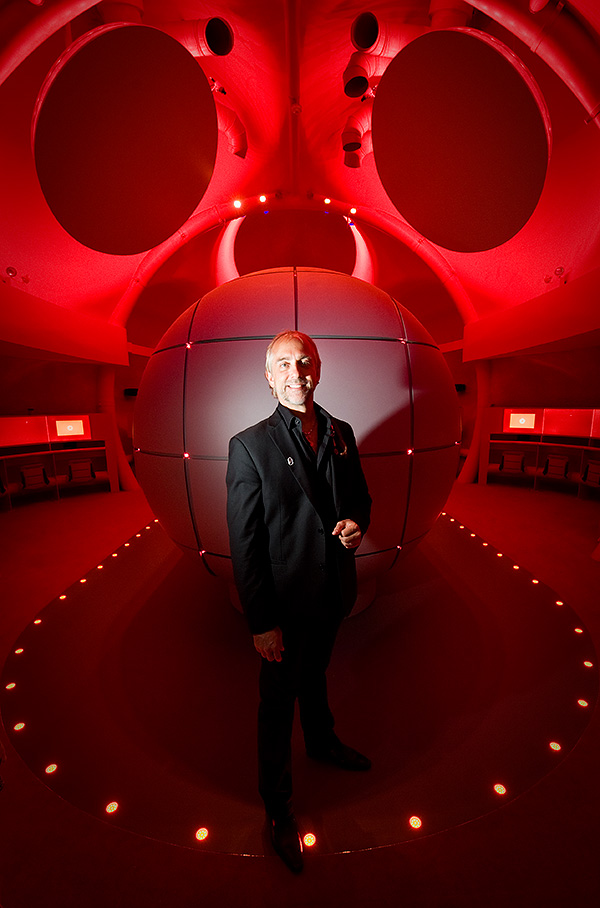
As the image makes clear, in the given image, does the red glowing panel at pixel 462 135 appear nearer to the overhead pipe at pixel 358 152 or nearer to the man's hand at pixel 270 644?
the overhead pipe at pixel 358 152

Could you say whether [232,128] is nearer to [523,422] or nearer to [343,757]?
[343,757]

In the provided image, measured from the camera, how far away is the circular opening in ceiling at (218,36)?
3.52 m

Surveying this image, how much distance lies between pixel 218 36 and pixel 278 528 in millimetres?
4878

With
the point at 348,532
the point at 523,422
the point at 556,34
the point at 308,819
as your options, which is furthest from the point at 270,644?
the point at 523,422

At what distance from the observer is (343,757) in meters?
1.70

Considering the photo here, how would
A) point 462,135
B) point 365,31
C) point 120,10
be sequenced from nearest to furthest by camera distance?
point 462,135, point 120,10, point 365,31

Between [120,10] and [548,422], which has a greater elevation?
[120,10]

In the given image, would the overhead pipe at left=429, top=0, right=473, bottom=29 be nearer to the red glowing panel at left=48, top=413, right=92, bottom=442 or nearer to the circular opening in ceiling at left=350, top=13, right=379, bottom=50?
the circular opening in ceiling at left=350, top=13, right=379, bottom=50

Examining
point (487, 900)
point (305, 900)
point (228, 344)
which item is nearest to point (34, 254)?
point (228, 344)

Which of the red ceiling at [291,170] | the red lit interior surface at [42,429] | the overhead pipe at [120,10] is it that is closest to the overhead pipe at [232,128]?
the red ceiling at [291,170]

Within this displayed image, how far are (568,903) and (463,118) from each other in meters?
4.62

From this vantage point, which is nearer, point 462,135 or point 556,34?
point 556,34

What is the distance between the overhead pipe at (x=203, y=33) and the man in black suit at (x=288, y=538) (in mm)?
4242

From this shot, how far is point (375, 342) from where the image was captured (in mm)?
2008
